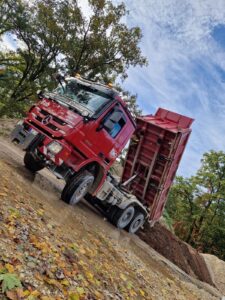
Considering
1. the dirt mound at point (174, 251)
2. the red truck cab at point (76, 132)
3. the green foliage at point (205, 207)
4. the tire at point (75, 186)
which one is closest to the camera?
the red truck cab at point (76, 132)

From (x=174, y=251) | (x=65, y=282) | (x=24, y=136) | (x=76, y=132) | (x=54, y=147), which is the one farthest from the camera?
(x=174, y=251)

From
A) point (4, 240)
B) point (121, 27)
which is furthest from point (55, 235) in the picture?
point (121, 27)

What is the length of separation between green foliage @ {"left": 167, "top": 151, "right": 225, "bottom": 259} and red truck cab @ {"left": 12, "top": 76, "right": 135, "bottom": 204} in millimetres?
21479

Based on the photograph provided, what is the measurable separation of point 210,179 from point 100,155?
22.5 meters

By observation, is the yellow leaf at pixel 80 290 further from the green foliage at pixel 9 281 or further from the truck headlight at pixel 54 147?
the truck headlight at pixel 54 147

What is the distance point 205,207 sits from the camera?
1163 inches

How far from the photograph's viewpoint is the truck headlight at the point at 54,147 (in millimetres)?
7660

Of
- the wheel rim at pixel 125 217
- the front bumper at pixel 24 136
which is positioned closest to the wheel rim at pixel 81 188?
the front bumper at pixel 24 136

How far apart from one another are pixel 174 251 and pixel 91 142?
6757 millimetres

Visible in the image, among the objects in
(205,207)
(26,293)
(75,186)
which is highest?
(205,207)

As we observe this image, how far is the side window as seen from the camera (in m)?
8.42

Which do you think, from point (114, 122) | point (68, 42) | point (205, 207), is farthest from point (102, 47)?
point (205, 207)

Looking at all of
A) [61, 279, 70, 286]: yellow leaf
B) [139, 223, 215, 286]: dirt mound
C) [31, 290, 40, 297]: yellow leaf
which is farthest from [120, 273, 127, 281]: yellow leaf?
[139, 223, 215, 286]: dirt mound

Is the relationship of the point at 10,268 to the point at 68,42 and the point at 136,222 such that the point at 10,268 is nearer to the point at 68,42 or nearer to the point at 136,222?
the point at 136,222
